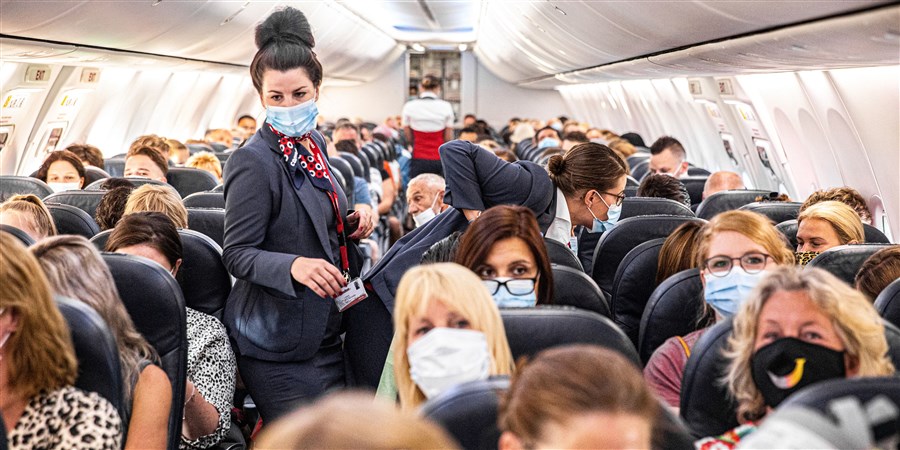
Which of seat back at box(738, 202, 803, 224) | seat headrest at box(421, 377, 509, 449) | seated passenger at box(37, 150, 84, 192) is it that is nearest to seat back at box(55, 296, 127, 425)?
seat headrest at box(421, 377, 509, 449)


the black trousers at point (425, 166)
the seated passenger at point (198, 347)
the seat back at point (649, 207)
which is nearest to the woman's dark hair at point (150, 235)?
the seated passenger at point (198, 347)

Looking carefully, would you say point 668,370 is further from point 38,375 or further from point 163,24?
point 163,24

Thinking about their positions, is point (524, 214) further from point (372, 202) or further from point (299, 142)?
point (372, 202)

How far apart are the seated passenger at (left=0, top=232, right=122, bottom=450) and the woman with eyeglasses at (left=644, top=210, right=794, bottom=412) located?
1620 millimetres

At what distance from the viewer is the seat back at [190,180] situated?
24.7 feet

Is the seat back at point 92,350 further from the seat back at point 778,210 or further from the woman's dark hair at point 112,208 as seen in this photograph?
the seat back at point 778,210

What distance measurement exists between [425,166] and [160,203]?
6.98 meters

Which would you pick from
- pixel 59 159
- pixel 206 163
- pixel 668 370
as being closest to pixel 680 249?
pixel 668 370

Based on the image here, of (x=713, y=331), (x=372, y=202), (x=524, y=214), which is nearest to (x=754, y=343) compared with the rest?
(x=713, y=331)

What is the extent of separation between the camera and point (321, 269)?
3295 millimetres

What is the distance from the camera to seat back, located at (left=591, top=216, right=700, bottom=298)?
15.7ft

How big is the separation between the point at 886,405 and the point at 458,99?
33027mm

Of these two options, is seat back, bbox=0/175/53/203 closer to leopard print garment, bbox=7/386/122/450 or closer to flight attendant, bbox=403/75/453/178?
leopard print garment, bbox=7/386/122/450

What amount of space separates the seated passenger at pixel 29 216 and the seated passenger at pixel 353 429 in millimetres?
3377
